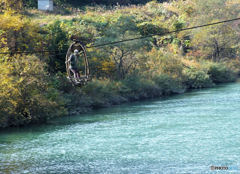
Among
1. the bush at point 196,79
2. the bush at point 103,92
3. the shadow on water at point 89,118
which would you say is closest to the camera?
the shadow on water at point 89,118

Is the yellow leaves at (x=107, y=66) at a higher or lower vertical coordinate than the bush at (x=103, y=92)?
higher

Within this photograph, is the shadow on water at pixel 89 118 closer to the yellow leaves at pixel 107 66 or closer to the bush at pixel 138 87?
the bush at pixel 138 87

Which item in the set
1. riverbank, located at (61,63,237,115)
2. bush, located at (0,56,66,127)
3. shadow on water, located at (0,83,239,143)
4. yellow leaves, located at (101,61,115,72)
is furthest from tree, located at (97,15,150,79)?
bush, located at (0,56,66,127)

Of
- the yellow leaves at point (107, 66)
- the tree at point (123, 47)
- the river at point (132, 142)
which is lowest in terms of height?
the river at point (132, 142)

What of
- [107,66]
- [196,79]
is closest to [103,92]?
[107,66]

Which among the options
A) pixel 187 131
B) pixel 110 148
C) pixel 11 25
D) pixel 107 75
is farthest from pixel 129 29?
pixel 110 148

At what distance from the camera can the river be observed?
20.3 meters

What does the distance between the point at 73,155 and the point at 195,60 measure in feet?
125

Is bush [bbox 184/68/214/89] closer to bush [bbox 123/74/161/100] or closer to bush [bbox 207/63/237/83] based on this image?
bush [bbox 207/63/237/83]

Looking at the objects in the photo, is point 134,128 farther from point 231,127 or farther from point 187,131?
point 231,127

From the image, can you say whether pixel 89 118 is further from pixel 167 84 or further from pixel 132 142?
pixel 167 84

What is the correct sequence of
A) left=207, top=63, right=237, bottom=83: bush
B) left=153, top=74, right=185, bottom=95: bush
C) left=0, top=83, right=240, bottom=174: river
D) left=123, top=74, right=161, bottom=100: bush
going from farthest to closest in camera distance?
left=207, top=63, right=237, bottom=83: bush
left=153, top=74, right=185, bottom=95: bush
left=123, top=74, right=161, bottom=100: bush
left=0, top=83, right=240, bottom=174: river

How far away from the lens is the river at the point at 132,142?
66.7 feet

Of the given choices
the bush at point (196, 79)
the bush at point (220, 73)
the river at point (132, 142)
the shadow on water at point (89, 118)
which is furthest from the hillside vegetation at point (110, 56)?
the river at point (132, 142)
